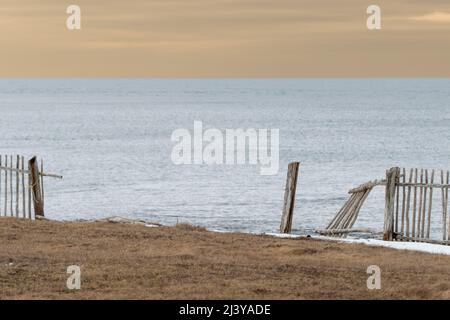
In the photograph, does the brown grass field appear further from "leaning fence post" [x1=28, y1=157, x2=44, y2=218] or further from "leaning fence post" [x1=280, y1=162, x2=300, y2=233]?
"leaning fence post" [x1=280, y1=162, x2=300, y2=233]

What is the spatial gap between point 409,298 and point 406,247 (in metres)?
5.39

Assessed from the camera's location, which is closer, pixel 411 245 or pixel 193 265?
pixel 193 265

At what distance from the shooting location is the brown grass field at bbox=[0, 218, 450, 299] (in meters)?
12.1

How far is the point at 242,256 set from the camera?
1572 cm

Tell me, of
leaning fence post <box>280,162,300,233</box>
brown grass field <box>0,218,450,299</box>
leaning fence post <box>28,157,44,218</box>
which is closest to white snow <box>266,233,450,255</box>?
brown grass field <box>0,218,450,299</box>

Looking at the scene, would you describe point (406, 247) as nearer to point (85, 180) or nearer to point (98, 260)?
point (98, 260)

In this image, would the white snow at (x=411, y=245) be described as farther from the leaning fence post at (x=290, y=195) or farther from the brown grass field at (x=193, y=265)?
the leaning fence post at (x=290, y=195)

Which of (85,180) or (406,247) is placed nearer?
(406,247)

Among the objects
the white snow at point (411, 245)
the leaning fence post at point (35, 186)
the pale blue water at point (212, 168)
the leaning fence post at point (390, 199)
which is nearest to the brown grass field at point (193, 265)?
the white snow at point (411, 245)

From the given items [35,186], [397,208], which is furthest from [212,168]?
[397,208]

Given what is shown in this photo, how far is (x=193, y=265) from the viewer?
1415 centimetres

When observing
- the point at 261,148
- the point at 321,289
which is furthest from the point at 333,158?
the point at 321,289

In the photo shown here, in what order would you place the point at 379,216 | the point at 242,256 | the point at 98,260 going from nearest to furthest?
the point at 98,260 < the point at 242,256 < the point at 379,216

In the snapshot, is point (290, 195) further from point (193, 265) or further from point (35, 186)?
point (193, 265)
